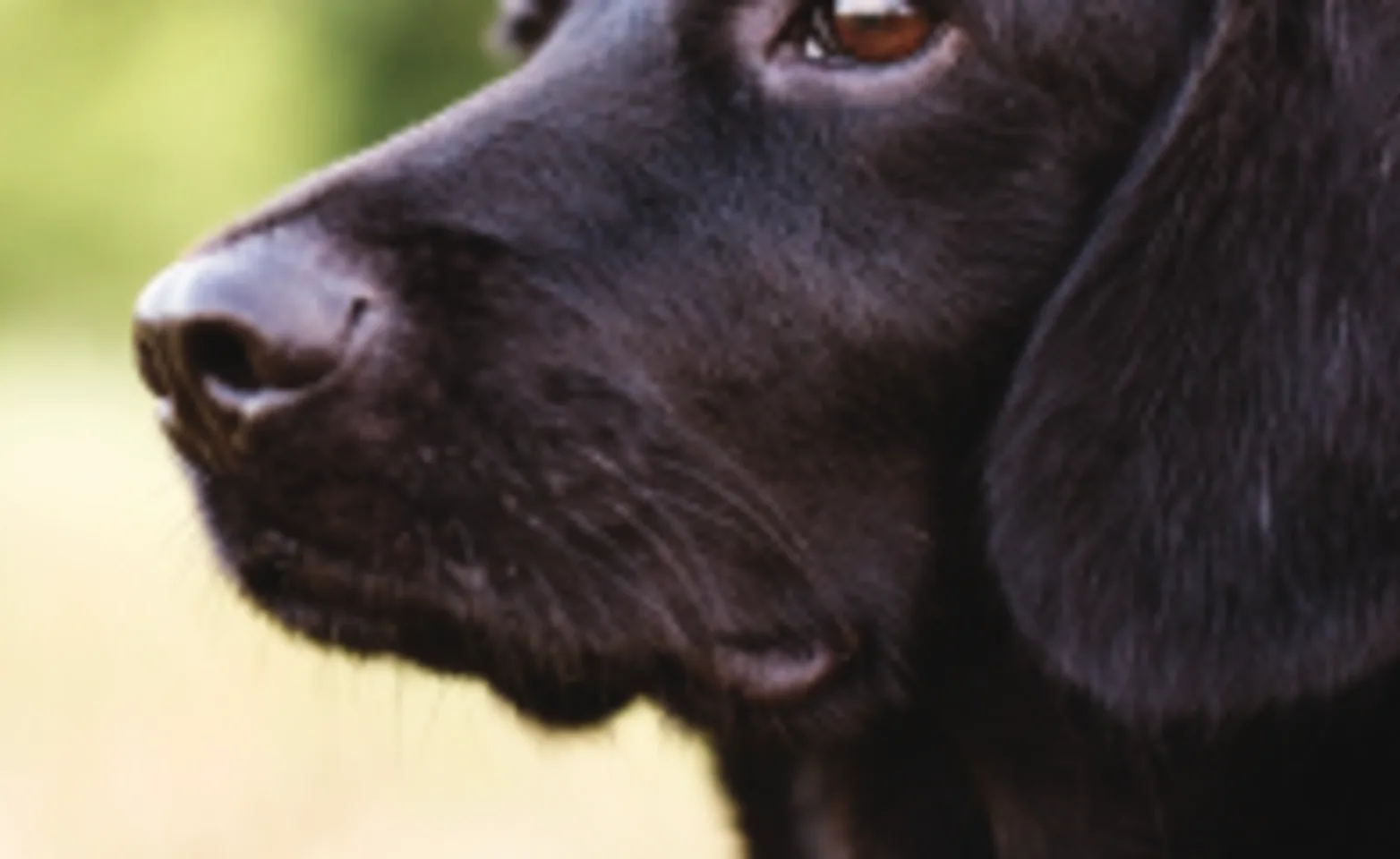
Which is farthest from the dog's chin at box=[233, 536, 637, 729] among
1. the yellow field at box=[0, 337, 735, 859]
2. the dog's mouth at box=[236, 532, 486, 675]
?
the yellow field at box=[0, 337, 735, 859]

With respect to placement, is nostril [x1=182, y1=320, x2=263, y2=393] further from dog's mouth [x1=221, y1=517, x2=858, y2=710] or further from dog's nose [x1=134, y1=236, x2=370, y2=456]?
dog's mouth [x1=221, y1=517, x2=858, y2=710]

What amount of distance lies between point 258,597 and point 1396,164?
1.26m

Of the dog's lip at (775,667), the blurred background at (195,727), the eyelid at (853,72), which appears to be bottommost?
the blurred background at (195,727)

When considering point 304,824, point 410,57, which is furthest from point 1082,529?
point 410,57

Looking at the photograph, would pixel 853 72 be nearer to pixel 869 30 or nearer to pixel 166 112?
pixel 869 30

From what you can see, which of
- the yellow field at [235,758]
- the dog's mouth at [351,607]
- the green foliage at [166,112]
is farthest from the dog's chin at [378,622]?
the green foliage at [166,112]

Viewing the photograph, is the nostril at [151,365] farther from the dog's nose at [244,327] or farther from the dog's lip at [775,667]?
the dog's lip at [775,667]

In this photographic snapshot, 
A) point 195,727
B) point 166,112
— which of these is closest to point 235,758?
point 195,727

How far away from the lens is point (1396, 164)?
248 cm

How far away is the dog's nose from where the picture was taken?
244cm

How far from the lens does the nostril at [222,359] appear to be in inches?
96.5

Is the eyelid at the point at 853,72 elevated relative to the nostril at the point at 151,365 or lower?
lower

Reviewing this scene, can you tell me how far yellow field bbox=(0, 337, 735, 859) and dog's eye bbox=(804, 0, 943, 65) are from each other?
2167 millimetres

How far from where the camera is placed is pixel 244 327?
2426mm
